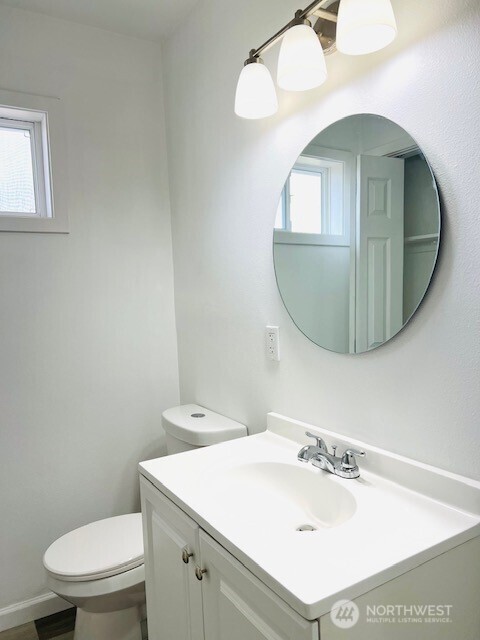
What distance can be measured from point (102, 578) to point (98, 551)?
13cm

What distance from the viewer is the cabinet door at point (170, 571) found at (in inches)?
44.4

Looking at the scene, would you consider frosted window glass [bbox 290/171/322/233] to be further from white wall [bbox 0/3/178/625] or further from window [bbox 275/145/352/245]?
white wall [bbox 0/3/178/625]

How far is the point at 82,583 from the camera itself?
1568 millimetres

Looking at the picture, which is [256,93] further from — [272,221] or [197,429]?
[197,429]

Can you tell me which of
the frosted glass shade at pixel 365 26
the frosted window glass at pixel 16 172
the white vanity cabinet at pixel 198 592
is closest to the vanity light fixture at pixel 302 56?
the frosted glass shade at pixel 365 26

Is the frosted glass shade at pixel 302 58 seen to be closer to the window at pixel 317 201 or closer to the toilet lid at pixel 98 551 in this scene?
the window at pixel 317 201

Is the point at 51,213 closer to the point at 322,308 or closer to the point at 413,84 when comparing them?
the point at 322,308

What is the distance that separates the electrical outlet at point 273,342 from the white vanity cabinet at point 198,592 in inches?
22.8

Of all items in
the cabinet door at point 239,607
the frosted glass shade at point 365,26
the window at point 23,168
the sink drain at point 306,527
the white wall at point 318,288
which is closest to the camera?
the cabinet door at point 239,607

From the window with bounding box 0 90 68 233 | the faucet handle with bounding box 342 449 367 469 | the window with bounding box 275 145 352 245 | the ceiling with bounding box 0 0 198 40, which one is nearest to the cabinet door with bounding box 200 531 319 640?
the faucet handle with bounding box 342 449 367 469

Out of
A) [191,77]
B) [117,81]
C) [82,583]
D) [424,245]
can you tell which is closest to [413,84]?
[424,245]

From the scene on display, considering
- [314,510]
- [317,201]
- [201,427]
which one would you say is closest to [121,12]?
[317,201]

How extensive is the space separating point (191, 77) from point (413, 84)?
1.19 metres

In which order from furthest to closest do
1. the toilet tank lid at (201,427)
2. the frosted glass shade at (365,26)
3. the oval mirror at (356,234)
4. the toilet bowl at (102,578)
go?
the toilet tank lid at (201,427), the toilet bowl at (102,578), the oval mirror at (356,234), the frosted glass shade at (365,26)
